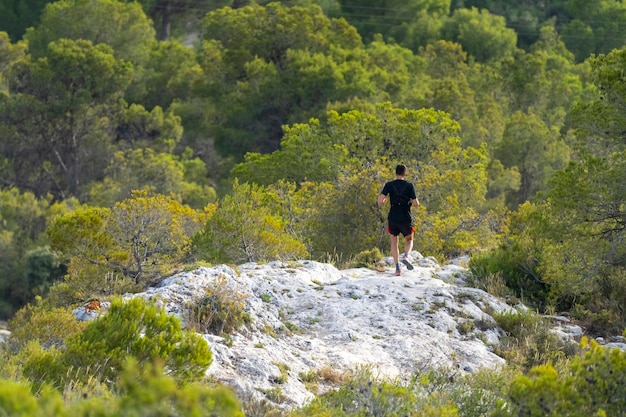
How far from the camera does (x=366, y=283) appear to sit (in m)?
11.5

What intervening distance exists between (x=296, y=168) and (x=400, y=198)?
12856 millimetres

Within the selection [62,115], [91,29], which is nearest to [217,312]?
[62,115]

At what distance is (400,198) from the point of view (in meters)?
12.1

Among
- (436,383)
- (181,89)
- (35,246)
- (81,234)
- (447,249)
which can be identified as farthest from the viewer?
(181,89)

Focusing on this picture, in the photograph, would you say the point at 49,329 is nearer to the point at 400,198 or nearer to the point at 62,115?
the point at 400,198

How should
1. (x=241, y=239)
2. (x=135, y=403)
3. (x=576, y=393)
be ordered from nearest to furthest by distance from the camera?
(x=135, y=403) < (x=576, y=393) < (x=241, y=239)

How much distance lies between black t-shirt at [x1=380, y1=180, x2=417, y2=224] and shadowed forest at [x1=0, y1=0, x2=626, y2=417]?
3.92 feet

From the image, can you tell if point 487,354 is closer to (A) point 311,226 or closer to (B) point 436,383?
(B) point 436,383

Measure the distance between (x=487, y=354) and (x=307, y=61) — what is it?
1019 inches

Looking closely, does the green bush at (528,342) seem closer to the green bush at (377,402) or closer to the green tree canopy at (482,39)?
the green bush at (377,402)

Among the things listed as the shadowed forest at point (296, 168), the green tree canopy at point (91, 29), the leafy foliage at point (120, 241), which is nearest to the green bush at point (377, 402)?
the shadowed forest at point (296, 168)

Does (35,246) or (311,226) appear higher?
(311,226)

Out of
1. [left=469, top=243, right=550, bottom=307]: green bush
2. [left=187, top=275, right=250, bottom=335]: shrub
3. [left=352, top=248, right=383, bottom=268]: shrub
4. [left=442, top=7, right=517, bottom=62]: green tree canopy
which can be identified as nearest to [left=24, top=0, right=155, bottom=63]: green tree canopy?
[left=442, top=7, right=517, bottom=62]: green tree canopy

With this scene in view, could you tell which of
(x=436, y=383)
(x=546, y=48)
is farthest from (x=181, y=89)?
(x=436, y=383)
